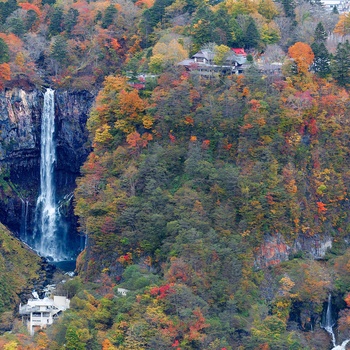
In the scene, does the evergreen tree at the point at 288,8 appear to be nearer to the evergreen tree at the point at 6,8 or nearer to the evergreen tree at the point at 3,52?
the evergreen tree at the point at 3,52

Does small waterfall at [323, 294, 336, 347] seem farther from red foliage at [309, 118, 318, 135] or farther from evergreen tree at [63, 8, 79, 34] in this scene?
evergreen tree at [63, 8, 79, 34]

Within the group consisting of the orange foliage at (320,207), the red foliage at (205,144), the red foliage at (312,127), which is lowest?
the orange foliage at (320,207)

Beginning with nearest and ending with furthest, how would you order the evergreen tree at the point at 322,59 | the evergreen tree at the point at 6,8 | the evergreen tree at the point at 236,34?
the evergreen tree at the point at 322,59 < the evergreen tree at the point at 236,34 < the evergreen tree at the point at 6,8

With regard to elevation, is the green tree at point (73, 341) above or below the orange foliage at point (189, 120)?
below

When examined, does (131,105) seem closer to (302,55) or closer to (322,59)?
(302,55)

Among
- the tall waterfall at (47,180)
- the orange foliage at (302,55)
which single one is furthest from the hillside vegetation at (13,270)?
the orange foliage at (302,55)

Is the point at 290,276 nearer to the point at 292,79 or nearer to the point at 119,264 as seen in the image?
the point at 119,264

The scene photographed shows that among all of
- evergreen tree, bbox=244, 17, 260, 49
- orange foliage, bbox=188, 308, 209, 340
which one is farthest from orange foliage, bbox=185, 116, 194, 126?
orange foliage, bbox=188, 308, 209, 340

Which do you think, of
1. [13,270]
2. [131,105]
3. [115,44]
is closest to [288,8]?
[115,44]
